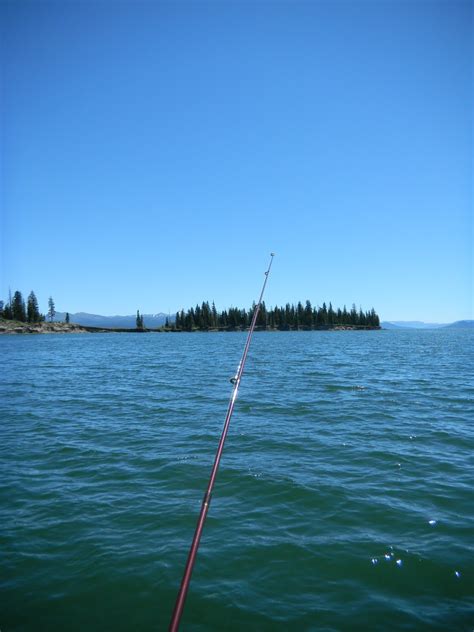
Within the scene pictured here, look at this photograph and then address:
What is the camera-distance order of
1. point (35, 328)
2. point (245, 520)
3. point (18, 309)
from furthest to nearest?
point (18, 309) < point (35, 328) < point (245, 520)

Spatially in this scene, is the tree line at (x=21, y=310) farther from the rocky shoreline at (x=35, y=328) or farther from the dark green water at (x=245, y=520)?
the dark green water at (x=245, y=520)

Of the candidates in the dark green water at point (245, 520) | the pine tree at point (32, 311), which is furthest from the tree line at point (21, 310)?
the dark green water at point (245, 520)

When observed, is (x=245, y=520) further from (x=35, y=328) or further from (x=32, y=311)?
(x=32, y=311)

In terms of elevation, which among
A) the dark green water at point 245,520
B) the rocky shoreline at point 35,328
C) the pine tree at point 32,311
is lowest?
the dark green water at point 245,520

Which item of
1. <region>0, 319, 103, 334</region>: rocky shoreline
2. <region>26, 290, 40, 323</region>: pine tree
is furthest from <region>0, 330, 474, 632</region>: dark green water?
<region>26, 290, 40, 323</region>: pine tree

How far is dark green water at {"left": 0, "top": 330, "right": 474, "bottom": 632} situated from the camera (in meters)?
5.60

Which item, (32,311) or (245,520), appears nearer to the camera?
(245,520)

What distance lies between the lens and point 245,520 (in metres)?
7.96

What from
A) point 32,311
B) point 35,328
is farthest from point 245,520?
point 32,311

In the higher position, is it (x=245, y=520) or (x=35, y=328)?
(x=35, y=328)

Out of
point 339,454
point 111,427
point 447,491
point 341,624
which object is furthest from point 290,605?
point 111,427

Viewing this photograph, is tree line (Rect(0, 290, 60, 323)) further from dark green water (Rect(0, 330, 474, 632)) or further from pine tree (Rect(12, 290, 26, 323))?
dark green water (Rect(0, 330, 474, 632))

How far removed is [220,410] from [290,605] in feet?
40.8

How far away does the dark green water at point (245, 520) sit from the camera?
560 centimetres
